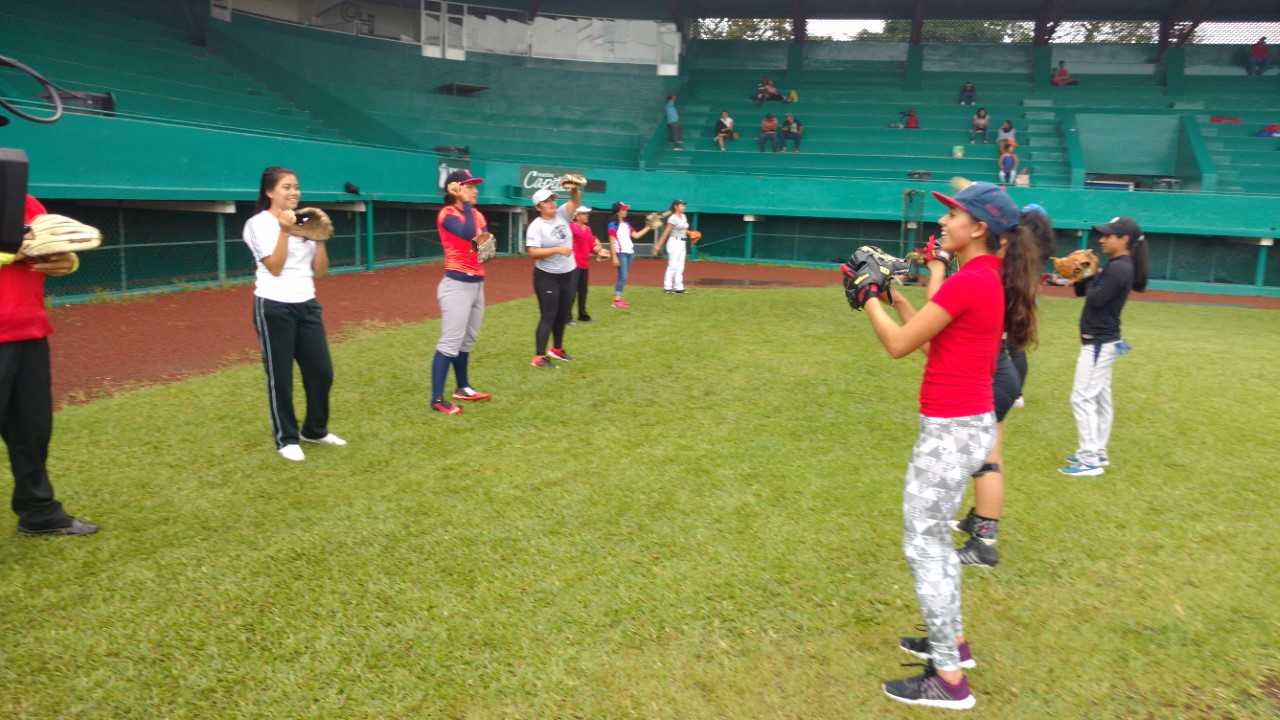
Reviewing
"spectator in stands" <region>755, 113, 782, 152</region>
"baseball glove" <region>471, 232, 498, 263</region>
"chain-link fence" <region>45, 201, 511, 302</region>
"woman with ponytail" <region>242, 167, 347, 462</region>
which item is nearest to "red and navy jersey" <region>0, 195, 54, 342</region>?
"woman with ponytail" <region>242, 167, 347, 462</region>

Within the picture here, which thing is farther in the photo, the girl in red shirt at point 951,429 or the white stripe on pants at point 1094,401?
the white stripe on pants at point 1094,401

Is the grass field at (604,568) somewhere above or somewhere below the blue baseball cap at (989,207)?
below

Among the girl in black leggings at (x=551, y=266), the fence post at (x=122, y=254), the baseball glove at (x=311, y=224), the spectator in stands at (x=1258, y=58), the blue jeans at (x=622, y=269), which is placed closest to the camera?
the baseball glove at (x=311, y=224)

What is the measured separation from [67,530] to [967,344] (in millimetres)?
4487

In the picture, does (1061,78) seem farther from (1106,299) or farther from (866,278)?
(866,278)

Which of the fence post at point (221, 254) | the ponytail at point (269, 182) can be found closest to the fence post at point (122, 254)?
the fence post at point (221, 254)

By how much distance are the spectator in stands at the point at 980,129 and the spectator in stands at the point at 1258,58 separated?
1054cm

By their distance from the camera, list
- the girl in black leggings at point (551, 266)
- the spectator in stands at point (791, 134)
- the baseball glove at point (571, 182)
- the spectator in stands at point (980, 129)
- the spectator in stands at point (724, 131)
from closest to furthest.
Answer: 1. the girl in black leggings at point (551, 266)
2. the baseball glove at point (571, 182)
3. the spectator in stands at point (980, 129)
4. the spectator in stands at point (791, 134)
5. the spectator in stands at point (724, 131)

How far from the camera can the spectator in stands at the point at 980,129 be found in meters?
28.2

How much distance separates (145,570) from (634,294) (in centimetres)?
1256

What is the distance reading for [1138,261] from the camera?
597 centimetres

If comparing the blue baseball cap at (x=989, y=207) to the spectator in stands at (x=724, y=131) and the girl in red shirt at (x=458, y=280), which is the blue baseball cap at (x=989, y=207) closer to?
the girl in red shirt at (x=458, y=280)

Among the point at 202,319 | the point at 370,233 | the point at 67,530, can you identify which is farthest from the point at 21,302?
the point at 370,233

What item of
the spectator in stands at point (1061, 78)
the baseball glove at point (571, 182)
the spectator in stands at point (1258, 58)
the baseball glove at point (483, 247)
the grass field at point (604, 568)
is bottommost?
the grass field at point (604, 568)
